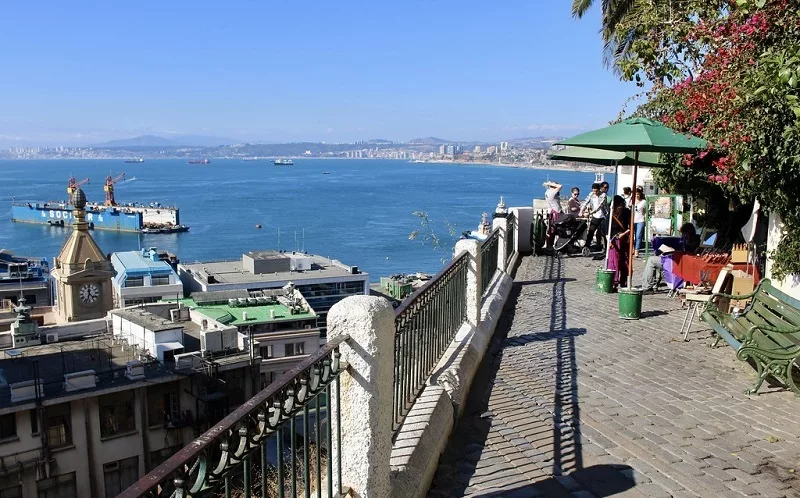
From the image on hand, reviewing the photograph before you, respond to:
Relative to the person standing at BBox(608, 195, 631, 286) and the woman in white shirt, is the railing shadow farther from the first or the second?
the woman in white shirt

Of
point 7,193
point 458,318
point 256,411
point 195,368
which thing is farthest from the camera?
point 7,193

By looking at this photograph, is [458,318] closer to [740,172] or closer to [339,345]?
[740,172]

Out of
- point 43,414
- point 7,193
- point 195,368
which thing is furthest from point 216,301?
point 7,193

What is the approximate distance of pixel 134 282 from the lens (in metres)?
65.6

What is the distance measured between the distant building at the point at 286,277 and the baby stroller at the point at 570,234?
43.9 m

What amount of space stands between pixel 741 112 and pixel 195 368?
31831 millimetres

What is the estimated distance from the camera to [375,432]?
350 centimetres

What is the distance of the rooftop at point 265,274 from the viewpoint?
209ft

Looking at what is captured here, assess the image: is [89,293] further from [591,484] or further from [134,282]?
[591,484]

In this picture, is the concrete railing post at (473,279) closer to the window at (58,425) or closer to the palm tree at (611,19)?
the palm tree at (611,19)

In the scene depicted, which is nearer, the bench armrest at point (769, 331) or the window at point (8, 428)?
the bench armrest at point (769, 331)

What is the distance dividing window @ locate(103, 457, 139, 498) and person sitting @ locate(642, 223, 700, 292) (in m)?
27.2

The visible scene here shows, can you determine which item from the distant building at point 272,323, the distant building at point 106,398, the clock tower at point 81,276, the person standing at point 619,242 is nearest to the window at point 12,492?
the distant building at point 106,398

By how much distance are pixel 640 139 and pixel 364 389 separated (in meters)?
6.76
